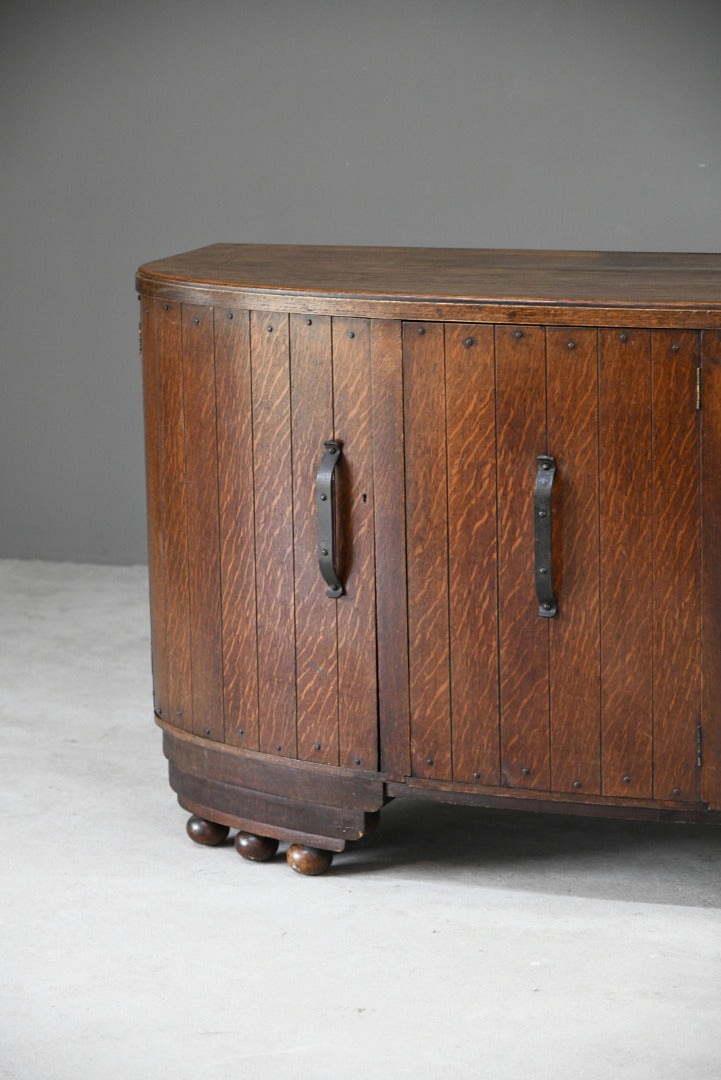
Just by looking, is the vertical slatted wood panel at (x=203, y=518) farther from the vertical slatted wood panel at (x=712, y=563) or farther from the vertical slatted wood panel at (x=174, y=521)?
the vertical slatted wood panel at (x=712, y=563)

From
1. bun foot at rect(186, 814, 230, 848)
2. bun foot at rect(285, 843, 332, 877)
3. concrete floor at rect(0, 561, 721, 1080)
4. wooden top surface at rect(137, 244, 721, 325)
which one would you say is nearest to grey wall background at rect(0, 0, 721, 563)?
wooden top surface at rect(137, 244, 721, 325)

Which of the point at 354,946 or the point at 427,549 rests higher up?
the point at 427,549

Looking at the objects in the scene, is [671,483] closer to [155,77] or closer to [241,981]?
[241,981]

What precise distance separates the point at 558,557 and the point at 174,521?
0.82m

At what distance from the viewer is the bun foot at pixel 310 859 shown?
3.38 metres

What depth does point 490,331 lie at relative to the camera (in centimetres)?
300

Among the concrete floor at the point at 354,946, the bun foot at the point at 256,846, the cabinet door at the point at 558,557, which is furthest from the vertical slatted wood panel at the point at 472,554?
the bun foot at the point at 256,846

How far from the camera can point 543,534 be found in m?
3.02

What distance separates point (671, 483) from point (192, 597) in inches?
Answer: 39.9

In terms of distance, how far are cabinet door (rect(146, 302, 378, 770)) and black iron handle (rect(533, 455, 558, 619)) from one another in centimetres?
33

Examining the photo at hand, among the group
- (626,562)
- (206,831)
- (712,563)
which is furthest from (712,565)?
(206,831)

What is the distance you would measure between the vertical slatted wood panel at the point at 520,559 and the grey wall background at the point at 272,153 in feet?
8.00

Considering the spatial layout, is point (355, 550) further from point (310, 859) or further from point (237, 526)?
point (310, 859)

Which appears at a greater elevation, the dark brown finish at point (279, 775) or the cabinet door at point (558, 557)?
the cabinet door at point (558, 557)
